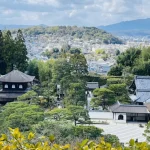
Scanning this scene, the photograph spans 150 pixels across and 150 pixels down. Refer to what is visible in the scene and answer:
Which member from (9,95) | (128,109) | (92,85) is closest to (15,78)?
(9,95)

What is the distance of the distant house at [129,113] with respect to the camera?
1995cm

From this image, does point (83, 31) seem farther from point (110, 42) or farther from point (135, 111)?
point (135, 111)

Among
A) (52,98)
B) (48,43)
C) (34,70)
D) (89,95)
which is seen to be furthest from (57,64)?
(48,43)

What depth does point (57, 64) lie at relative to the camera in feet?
72.0

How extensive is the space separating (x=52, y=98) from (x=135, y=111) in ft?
16.5

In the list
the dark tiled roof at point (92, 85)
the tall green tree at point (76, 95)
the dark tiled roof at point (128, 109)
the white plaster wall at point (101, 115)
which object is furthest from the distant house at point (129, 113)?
the dark tiled roof at point (92, 85)

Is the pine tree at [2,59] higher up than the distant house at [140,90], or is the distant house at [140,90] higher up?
the pine tree at [2,59]

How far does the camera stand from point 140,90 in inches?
925

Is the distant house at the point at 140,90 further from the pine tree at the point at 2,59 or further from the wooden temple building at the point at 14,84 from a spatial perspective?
the pine tree at the point at 2,59

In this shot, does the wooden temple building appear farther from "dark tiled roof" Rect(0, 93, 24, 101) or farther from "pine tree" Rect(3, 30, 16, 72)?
"pine tree" Rect(3, 30, 16, 72)

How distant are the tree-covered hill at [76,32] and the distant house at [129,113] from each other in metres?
100

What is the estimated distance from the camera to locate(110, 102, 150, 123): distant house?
19945mm

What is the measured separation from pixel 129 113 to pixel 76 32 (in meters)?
111

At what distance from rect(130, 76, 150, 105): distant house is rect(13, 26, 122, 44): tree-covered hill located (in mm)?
95058
